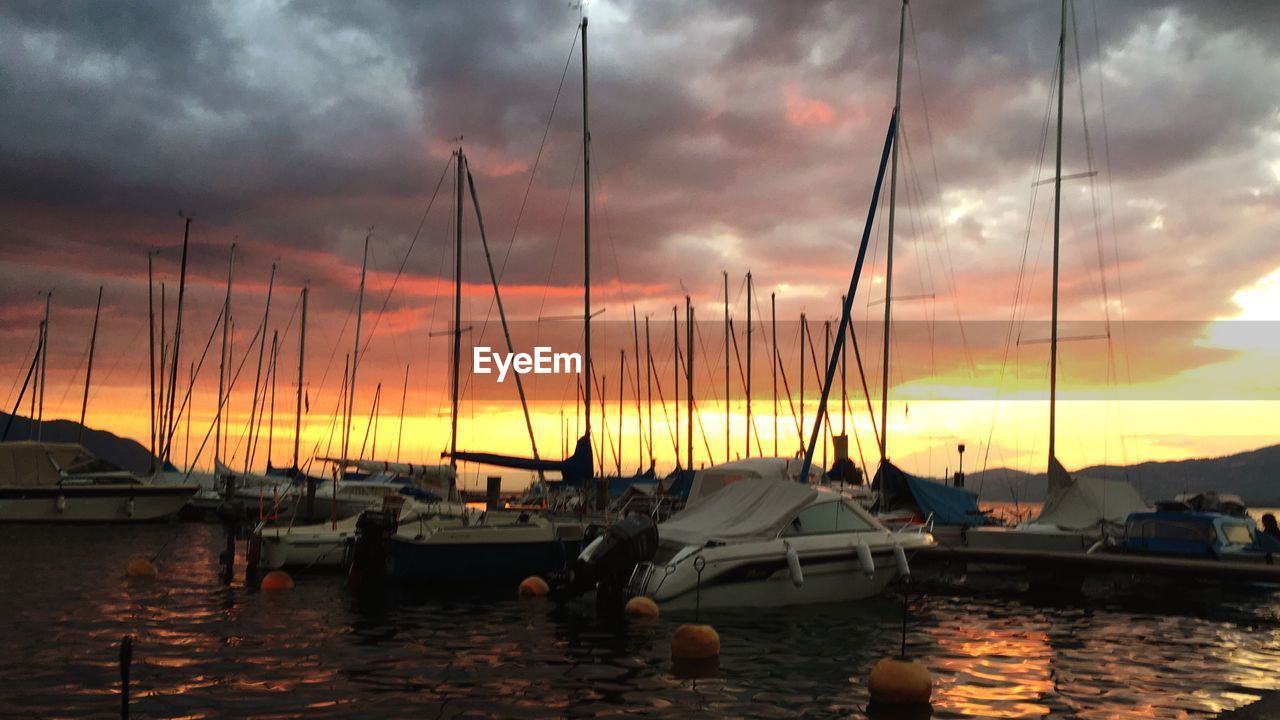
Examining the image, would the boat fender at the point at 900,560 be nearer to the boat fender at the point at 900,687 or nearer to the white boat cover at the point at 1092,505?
the boat fender at the point at 900,687

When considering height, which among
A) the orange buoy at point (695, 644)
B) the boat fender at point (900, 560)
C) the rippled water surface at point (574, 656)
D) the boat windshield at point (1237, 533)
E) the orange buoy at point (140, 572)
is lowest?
the rippled water surface at point (574, 656)

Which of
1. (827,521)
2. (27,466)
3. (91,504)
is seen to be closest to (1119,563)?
(827,521)

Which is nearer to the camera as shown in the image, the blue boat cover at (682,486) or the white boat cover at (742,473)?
the white boat cover at (742,473)

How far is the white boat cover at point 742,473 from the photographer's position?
27750mm

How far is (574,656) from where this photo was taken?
15.2 m

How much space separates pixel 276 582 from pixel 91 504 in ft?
92.8

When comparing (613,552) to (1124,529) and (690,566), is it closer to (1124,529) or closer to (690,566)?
(690,566)

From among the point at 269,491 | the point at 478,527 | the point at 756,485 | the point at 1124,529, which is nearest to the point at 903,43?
the point at 1124,529

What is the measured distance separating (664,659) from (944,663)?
4433mm

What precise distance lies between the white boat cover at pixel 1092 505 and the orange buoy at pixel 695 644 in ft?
57.7

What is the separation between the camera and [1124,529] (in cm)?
2598

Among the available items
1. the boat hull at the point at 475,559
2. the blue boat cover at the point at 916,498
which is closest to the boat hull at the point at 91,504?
the boat hull at the point at 475,559

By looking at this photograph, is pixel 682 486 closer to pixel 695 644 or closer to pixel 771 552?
pixel 771 552

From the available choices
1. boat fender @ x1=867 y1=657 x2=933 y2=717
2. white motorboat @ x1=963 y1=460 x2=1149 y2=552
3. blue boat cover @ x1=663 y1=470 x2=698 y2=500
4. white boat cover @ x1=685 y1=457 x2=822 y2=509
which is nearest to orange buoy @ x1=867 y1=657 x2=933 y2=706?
boat fender @ x1=867 y1=657 x2=933 y2=717
